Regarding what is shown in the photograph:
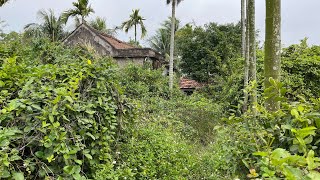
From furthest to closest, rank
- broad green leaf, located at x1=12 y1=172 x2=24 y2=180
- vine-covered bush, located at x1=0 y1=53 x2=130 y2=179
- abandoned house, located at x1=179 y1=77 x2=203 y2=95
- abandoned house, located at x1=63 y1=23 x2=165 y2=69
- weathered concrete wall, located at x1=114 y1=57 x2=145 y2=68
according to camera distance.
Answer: abandoned house, located at x1=179 y1=77 x2=203 y2=95 < abandoned house, located at x1=63 y1=23 x2=165 y2=69 < weathered concrete wall, located at x1=114 y1=57 x2=145 y2=68 < vine-covered bush, located at x1=0 y1=53 x2=130 y2=179 < broad green leaf, located at x1=12 y1=172 x2=24 y2=180

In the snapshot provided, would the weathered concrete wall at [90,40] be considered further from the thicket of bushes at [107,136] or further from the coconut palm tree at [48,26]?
the thicket of bushes at [107,136]

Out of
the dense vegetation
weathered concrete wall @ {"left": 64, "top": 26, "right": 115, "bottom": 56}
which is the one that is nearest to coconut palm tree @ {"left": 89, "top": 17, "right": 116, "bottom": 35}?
weathered concrete wall @ {"left": 64, "top": 26, "right": 115, "bottom": 56}

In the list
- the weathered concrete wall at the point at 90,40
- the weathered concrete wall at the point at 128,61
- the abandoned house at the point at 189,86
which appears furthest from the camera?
the abandoned house at the point at 189,86

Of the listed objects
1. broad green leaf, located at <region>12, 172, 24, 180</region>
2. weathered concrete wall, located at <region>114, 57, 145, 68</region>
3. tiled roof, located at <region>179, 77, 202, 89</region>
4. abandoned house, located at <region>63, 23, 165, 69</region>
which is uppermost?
abandoned house, located at <region>63, 23, 165, 69</region>

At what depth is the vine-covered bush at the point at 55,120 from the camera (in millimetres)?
2906

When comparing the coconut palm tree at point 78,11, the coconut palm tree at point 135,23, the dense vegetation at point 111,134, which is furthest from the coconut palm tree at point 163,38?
the dense vegetation at point 111,134

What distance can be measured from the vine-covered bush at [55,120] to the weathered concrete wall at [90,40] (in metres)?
16.2

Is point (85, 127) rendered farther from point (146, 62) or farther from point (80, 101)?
point (146, 62)

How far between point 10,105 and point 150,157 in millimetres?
1920

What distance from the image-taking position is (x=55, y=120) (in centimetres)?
309

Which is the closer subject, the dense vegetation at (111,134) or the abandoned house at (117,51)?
the dense vegetation at (111,134)

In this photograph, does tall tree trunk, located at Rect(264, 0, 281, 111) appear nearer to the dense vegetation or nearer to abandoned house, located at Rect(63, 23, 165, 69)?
the dense vegetation

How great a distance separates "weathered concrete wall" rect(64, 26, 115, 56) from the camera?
19938 mm

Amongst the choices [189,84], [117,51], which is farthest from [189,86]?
[117,51]
